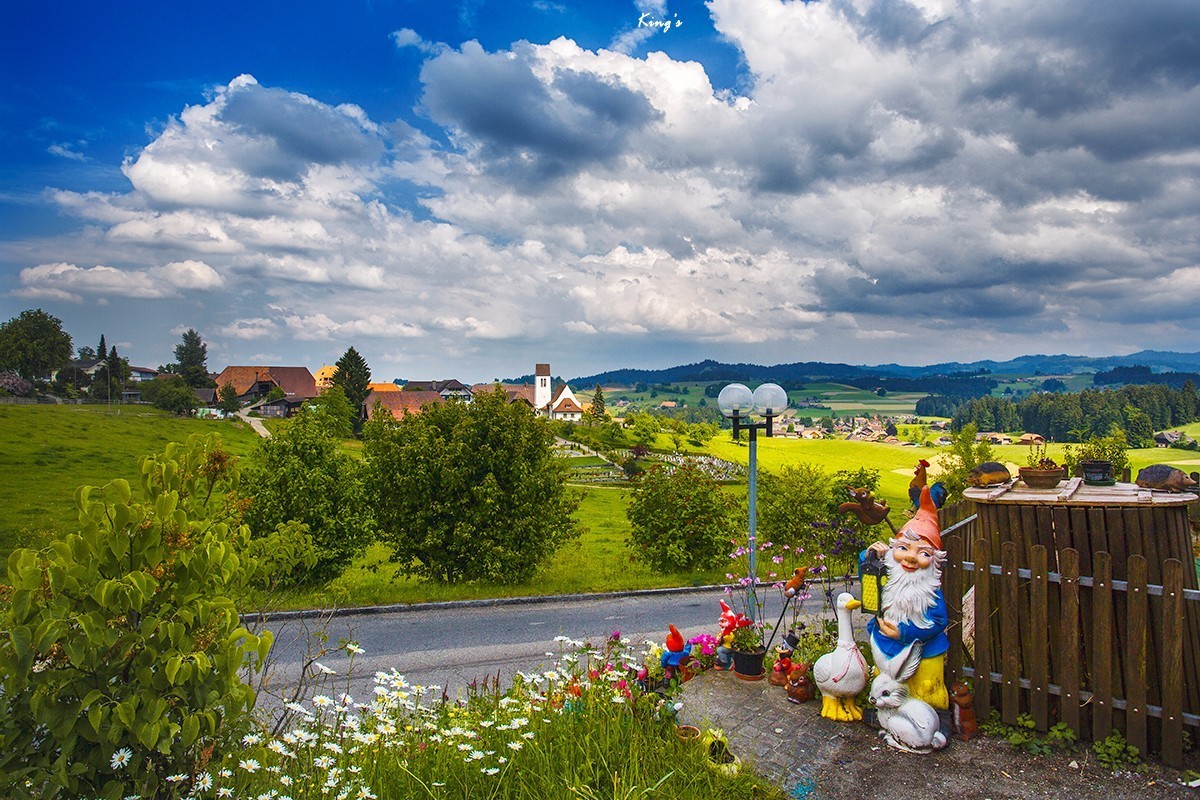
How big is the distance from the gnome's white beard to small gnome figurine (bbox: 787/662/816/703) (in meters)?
1.19

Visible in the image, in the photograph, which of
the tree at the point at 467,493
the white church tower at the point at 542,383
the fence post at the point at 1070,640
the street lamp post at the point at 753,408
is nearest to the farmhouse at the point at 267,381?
the white church tower at the point at 542,383

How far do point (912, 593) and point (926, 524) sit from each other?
24.4 inches

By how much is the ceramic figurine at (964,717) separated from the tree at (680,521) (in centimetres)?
1142

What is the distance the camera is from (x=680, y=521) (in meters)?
17.4

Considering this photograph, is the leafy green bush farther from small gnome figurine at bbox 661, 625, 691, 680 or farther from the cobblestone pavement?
the cobblestone pavement

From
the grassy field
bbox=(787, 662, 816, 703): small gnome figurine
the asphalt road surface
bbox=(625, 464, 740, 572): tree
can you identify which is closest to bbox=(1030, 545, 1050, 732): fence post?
bbox=(787, 662, 816, 703): small gnome figurine

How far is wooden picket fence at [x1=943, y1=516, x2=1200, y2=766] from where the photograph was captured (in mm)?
5328

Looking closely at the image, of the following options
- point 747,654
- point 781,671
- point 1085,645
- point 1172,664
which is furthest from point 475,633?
point 1172,664

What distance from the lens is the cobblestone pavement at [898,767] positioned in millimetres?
5082

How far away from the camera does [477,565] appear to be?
15484 mm

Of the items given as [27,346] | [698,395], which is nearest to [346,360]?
[27,346]

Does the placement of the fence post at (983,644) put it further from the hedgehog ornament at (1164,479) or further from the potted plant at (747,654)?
the hedgehog ornament at (1164,479)

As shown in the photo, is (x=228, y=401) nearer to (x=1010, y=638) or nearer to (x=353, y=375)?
(x=353, y=375)

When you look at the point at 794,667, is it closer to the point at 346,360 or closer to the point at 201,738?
the point at 201,738
